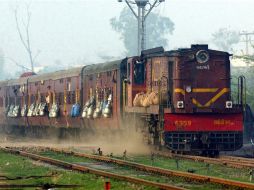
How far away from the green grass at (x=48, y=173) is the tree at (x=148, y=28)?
130038mm

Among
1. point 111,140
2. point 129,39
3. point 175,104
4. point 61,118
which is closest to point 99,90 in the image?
point 111,140

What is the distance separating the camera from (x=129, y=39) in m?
150

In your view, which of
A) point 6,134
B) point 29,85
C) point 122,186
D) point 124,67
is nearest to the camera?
point 122,186

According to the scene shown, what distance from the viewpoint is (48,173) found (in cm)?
1614

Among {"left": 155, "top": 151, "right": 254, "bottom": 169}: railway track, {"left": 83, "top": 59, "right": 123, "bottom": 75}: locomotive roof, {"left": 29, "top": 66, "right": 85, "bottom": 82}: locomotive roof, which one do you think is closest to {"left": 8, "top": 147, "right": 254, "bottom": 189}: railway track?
{"left": 155, "top": 151, "right": 254, "bottom": 169}: railway track

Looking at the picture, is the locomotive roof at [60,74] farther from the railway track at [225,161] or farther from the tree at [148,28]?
the tree at [148,28]

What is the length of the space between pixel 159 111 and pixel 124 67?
4991 mm

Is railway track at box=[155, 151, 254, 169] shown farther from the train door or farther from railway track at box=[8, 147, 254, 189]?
the train door

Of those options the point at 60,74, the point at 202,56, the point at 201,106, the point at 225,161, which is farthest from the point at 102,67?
the point at 225,161

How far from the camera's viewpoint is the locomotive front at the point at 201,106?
2131 cm

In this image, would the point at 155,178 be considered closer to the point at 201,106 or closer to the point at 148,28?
the point at 201,106

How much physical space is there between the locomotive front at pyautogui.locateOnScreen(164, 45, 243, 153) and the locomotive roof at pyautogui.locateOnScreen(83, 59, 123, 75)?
16.3ft

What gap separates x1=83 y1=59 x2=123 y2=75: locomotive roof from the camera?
27000 millimetres

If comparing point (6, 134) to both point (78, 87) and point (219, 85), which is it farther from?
point (219, 85)
